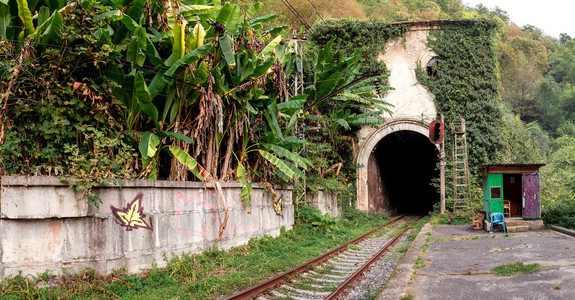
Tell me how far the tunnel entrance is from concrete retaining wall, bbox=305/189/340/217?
17.1 ft

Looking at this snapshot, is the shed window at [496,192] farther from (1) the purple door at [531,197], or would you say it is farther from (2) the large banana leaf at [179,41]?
(2) the large banana leaf at [179,41]

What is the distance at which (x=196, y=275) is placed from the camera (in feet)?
26.0

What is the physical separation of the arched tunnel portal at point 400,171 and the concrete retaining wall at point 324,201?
3596 millimetres

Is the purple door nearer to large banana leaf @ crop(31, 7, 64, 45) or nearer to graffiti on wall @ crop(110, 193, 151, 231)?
graffiti on wall @ crop(110, 193, 151, 231)

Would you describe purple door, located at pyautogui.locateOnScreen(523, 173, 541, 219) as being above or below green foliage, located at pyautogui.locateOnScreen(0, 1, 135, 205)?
below

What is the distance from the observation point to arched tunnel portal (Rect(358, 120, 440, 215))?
22.6m

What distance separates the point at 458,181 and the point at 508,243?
31.2 ft

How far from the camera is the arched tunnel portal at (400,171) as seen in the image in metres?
22.6

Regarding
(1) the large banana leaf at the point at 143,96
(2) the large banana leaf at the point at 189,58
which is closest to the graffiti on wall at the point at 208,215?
(1) the large banana leaf at the point at 143,96

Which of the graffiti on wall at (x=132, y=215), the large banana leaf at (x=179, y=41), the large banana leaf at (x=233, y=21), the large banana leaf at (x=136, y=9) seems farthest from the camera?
the large banana leaf at (x=233, y=21)

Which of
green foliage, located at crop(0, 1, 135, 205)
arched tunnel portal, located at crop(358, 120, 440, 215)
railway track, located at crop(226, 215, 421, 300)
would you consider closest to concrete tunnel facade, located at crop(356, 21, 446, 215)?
arched tunnel portal, located at crop(358, 120, 440, 215)

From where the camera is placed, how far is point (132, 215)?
296 inches

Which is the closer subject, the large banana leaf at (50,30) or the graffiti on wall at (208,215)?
the large banana leaf at (50,30)

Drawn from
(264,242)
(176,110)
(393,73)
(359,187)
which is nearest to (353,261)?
(264,242)
